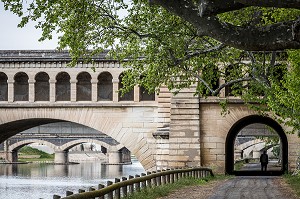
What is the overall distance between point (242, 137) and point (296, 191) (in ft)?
168

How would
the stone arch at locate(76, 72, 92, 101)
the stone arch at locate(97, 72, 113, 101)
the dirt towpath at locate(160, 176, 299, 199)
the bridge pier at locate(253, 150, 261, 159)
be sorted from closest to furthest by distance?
the dirt towpath at locate(160, 176, 299, 199) → the stone arch at locate(97, 72, 113, 101) → the stone arch at locate(76, 72, 92, 101) → the bridge pier at locate(253, 150, 261, 159)

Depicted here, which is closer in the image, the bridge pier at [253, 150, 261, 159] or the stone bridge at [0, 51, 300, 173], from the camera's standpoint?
the stone bridge at [0, 51, 300, 173]

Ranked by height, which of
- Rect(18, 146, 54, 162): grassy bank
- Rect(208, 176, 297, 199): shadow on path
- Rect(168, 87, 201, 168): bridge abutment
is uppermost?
Rect(168, 87, 201, 168): bridge abutment

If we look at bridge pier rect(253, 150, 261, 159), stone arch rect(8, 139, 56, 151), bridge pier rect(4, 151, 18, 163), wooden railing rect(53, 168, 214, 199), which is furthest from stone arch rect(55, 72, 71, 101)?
bridge pier rect(253, 150, 261, 159)

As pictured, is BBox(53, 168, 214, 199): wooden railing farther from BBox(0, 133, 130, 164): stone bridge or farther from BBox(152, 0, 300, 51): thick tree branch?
BBox(0, 133, 130, 164): stone bridge

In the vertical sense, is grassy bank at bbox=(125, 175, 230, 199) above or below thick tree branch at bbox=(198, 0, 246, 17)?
below

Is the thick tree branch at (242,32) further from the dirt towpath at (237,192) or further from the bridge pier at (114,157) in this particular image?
the bridge pier at (114,157)

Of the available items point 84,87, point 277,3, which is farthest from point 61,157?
point 277,3

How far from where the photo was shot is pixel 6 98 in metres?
44.6

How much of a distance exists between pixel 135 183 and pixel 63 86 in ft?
76.8

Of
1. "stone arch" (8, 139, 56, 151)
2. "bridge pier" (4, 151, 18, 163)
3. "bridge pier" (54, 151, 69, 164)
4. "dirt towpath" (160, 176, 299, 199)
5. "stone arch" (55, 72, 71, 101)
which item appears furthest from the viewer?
"bridge pier" (4, 151, 18, 163)

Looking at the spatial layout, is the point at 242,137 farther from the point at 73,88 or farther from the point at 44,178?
the point at 73,88

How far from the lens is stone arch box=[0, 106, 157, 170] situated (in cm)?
4191

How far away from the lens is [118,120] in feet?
139
